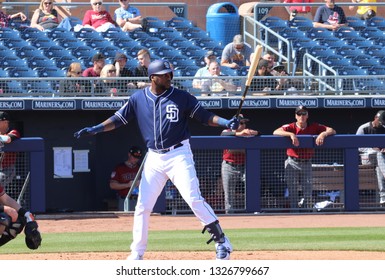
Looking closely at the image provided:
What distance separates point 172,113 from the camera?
9148 mm

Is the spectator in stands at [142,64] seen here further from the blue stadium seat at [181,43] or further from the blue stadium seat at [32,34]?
the blue stadium seat at [32,34]

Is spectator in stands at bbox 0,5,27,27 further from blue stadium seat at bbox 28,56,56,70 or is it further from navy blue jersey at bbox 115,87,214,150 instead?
navy blue jersey at bbox 115,87,214,150

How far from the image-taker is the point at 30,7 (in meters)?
19.8

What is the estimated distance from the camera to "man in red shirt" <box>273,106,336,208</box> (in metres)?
14.3

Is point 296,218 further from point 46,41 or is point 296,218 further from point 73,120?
point 46,41

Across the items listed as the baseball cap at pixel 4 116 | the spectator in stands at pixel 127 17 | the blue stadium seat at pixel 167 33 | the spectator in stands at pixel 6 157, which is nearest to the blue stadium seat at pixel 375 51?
the blue stadium seat at pixel 167 33

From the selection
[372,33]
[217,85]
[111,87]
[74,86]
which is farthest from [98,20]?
[372,33]

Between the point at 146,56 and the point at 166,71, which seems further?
the point at 146,56

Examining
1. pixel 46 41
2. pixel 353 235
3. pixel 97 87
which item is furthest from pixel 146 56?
pixel 353 235

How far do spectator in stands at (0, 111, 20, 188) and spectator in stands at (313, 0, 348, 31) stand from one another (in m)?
7.16

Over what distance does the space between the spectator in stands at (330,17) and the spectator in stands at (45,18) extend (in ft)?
15.8

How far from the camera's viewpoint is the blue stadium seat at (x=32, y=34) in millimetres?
17078

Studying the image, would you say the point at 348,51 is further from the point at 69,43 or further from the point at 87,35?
the point at 69,43

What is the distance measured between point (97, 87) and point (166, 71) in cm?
616
